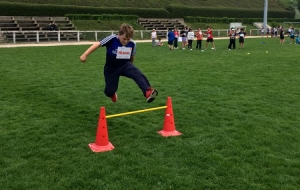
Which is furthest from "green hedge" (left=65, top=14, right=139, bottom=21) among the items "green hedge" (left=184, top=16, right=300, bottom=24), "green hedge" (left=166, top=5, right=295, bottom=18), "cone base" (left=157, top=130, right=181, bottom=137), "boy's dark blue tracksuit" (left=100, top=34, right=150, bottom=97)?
"cone base" (left=157, top=130, right=181, bottom=137)

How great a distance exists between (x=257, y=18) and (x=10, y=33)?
1615 inches

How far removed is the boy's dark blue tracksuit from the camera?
6.02 meters

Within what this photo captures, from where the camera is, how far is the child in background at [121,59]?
5.92 meters

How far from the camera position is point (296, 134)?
5816 mm

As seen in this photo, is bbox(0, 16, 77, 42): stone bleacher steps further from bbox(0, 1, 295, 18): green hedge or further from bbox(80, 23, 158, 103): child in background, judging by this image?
bbox(80, 23, 158, 103): child in background

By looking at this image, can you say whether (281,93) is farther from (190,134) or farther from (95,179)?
(95,179)

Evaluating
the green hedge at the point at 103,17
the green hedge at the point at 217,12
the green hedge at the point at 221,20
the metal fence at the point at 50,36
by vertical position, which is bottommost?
the metal fence at the point at 50,36

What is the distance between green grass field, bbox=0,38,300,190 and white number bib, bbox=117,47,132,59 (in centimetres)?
136

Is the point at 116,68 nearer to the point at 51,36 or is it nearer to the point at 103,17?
the point at 51,36

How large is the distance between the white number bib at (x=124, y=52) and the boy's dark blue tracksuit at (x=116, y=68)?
6 cm

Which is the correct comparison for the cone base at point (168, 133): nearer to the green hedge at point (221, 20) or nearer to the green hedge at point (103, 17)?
the green hedge at point (103, 17)

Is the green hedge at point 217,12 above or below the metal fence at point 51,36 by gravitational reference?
above

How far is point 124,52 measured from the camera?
615 cm

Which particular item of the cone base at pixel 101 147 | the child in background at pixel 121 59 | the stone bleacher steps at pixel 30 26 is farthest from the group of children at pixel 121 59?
the stone bleacher steps at pixel 30 26
